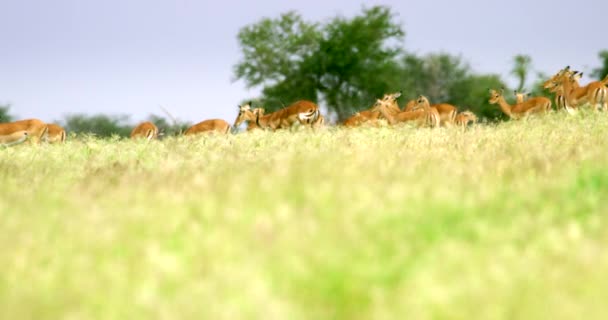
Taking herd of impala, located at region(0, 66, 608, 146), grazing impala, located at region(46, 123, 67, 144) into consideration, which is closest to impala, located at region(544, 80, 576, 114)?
herd of impala, located at region(0, 66, 608, 146)

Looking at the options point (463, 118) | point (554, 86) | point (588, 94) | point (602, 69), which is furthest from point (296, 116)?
point (602, 69)

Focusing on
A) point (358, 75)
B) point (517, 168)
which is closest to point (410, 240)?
point (517, 168)

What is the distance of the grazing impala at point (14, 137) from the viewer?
21438 millimetres

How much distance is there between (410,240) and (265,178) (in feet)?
5.05

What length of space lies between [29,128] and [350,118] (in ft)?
28.1

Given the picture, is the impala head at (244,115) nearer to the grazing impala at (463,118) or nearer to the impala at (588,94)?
the grazing impala at (463,118)

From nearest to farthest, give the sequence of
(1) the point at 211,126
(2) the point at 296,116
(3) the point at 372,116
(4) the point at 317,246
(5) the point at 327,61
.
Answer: (4) the point at 317,246 → (2) the point at 296,116 → (1) the point at 211,126 → (3) the point at 372,116 → (5) the point at 327,61

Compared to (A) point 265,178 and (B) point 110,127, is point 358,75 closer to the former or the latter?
(B) point 110,127

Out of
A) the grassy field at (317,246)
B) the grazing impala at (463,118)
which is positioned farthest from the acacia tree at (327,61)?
the grassy field at (317,246)

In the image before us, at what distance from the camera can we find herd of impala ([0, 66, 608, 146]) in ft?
72.6

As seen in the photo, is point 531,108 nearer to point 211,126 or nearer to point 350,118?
point 350,118

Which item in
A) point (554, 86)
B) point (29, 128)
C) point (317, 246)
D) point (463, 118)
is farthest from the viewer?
point (554, 86)

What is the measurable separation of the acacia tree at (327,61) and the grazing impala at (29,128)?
2546 cm

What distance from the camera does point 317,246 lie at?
14.1ft
